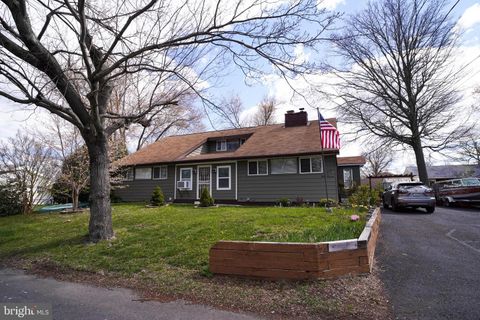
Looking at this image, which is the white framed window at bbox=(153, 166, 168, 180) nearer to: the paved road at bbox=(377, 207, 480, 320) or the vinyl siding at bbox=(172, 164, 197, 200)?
the vinyl siding at bbox=(172, 164, 197, 200)

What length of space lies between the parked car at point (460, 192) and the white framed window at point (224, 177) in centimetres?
1336

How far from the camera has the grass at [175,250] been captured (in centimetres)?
461

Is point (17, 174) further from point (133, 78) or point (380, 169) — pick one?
point (380, 169)

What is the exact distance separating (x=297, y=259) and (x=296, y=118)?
16.8m

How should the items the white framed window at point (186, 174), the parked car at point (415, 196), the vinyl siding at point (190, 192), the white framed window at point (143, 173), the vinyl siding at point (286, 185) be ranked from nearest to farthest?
the parked car at point (415, 196), the vinyl siding at point (286, 185), the vinyl siding at point (190, 192), the white framed window at point (186, 174), the white framed window at point (143, 173)

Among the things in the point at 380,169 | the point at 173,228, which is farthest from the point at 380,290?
the point at 380,169

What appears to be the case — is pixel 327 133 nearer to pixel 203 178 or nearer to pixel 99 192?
pixel 99 192

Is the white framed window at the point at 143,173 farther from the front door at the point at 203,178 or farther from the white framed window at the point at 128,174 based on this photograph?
the front door at the point at 203,178

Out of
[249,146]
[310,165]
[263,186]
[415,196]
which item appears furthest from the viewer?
[249,146]

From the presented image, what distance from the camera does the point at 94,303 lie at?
15.0 ft

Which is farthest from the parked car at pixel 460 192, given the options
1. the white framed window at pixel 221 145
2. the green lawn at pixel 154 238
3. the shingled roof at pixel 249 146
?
the white framed window at pixel 221 145

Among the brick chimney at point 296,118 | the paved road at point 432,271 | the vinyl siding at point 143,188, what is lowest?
the paved road at point 432,271

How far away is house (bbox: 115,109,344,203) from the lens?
16438mm

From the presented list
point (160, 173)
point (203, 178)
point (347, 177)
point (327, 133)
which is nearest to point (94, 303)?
point (327, 133)
